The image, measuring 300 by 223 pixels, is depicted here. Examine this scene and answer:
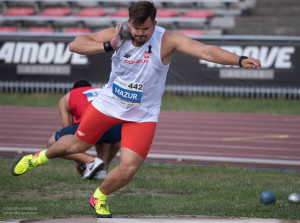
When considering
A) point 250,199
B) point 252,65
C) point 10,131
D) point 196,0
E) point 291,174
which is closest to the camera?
point 252,65

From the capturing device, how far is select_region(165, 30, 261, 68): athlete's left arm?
213 inches

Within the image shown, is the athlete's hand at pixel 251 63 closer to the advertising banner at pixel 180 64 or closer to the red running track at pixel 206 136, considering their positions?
the red running track at pixel 206 136

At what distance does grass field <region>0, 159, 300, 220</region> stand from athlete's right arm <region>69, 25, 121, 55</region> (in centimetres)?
175

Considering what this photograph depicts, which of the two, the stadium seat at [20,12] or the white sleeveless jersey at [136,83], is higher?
the white sleeveless jersey at [136,83]

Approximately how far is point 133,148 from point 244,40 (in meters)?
11.9

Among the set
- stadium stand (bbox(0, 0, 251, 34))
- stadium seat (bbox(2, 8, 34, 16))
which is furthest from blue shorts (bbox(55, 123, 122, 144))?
stadium seat (bbox(2, 8, 34, 16))

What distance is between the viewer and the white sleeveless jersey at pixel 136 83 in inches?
223

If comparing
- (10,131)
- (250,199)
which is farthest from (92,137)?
(10,131)

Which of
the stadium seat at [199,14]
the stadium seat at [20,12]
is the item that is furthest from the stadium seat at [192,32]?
the stadium seat at [20,12]

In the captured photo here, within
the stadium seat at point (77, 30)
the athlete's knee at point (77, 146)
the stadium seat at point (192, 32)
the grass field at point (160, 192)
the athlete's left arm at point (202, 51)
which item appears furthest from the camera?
the stadium seat at point (77, 30)

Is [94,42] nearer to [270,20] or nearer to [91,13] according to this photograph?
[270,20]

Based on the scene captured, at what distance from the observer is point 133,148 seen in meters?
5.81

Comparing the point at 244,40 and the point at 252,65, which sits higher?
the point at 252,65

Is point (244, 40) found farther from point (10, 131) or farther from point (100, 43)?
point (100, 43)
